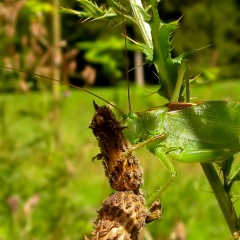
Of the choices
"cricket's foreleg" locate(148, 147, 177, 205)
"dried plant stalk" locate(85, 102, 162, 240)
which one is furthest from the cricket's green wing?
"dried plant stalk" locate(85, 102, 162, 240)

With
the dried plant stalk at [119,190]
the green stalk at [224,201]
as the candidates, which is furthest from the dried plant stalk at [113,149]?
the green stalk at [224,201]

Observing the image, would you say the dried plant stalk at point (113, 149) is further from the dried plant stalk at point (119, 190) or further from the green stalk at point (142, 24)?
the green stalk at point (142, 24)

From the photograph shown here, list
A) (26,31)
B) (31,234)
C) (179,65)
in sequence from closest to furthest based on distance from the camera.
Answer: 1. (179,65)
2. (31,234)
3. (26,31)

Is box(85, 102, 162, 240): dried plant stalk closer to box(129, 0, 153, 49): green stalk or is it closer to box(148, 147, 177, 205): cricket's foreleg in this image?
box(148, 147, 177, 205): cricket's foreleg

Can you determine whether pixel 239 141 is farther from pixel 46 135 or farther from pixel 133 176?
pixel 46 135

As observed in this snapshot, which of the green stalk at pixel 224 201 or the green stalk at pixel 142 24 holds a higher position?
the green stalk at pixel 142 24

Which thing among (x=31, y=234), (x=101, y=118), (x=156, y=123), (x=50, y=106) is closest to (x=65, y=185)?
(x=31, y=234)

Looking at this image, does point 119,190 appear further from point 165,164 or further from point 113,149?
point 165,164

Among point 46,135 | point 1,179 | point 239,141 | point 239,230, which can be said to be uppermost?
point 46,135
